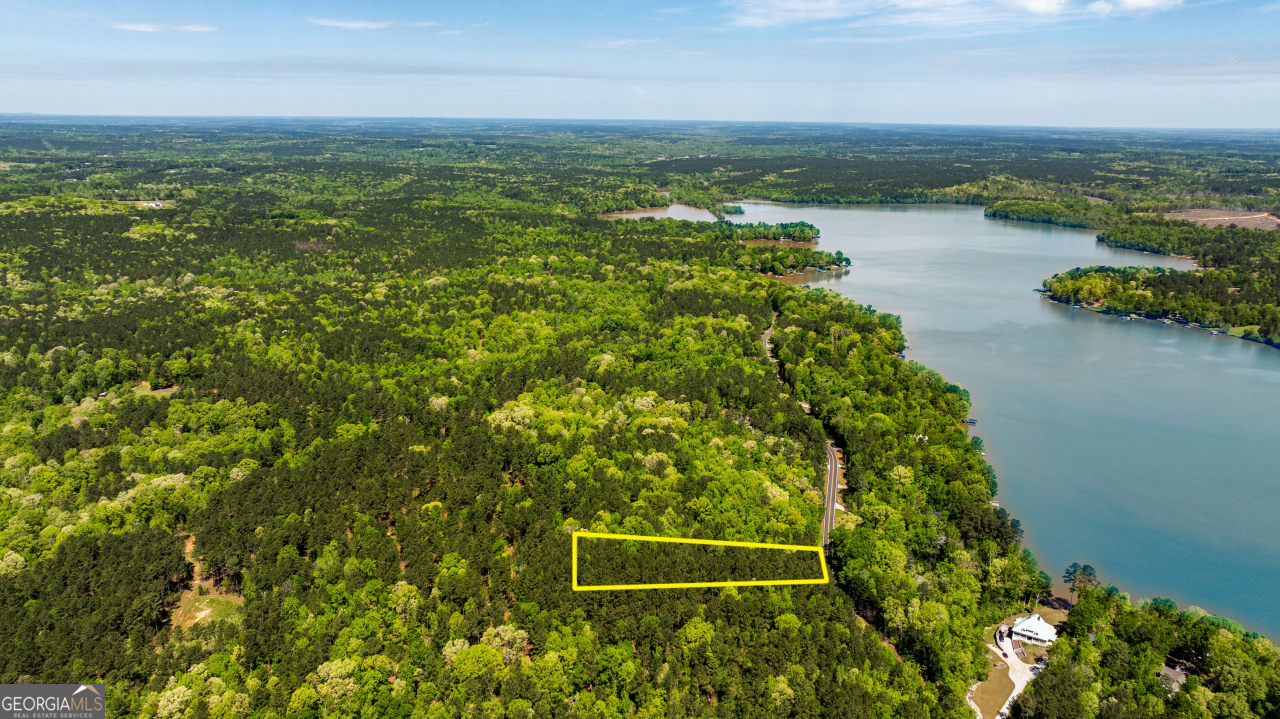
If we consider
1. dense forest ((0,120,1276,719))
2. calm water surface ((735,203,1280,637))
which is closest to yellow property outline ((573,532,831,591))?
dense forest ((0,120,1276,719))

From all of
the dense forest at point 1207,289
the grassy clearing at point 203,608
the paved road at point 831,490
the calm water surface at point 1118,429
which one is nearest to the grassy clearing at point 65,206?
the grassy clearing at point 203,608

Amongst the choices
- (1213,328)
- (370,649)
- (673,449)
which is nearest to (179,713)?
(370,649)

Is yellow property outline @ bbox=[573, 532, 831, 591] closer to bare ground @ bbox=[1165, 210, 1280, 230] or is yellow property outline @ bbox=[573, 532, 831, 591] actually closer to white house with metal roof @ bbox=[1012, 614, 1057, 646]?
white house with metal roof @ bbox=[1012, 614, 1057, 646]

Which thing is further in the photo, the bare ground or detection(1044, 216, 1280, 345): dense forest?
the bare ground

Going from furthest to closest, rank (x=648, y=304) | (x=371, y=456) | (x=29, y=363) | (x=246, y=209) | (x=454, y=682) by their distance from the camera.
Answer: (x=246, y=209) < (x=648, y=304) < (x=29, y=363) < (x=371, y=456) < (x=454, y=682)

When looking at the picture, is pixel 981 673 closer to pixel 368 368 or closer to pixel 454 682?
pixel 454 682

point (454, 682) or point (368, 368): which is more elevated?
point (368, 368)
